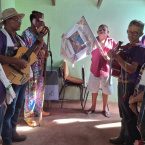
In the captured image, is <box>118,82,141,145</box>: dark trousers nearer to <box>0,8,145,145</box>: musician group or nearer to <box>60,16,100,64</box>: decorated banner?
<box>0,8,145,145</box>: musician group

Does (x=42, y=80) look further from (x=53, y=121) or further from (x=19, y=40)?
(x=19, y=40)

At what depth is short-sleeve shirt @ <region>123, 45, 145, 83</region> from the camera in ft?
5.50

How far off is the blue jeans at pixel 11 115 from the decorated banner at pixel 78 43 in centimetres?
93

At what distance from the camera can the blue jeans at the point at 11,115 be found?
6.40ft

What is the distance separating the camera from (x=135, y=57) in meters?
1.71

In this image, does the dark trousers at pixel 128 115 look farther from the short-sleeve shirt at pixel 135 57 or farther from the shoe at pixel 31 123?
the shoe at pixel 31 123

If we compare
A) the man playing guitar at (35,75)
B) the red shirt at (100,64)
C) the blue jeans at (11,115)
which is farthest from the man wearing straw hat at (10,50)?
the red shirt at (100,64)

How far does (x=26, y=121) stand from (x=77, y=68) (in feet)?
6.45

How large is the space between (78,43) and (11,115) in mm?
1408

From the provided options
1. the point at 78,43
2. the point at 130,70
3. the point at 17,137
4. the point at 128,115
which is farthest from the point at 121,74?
the point at 17,137

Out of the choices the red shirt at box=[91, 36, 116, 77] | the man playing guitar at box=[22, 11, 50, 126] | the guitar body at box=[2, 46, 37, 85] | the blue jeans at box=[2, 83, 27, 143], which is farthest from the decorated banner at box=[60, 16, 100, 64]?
Answer: the blue jeans at box=[2, 83, 27, 143]

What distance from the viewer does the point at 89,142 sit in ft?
7.48

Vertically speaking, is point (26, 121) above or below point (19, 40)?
below

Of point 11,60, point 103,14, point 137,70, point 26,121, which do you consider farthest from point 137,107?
point 103,14
